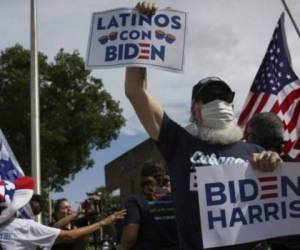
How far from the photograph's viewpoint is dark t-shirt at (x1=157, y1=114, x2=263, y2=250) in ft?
10.9

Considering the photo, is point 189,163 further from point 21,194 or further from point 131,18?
point 21,194

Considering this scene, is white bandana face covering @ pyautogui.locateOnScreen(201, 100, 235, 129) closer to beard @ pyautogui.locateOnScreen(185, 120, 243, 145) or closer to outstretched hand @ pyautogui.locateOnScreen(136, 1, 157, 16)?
beard @ pyautogui.locateOnScreen(185, 120, 243, 145)

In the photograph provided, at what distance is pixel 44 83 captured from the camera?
27.8 metres

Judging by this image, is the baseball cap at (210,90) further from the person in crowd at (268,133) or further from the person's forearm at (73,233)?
the person's forearm at (73,233)

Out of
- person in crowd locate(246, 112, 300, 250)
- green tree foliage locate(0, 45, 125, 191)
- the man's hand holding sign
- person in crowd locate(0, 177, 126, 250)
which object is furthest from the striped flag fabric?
green tree foliage locate(0, 45, 125, 191)

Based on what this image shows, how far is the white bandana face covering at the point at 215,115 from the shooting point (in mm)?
3449

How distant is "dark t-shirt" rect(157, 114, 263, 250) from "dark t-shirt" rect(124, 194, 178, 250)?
1946mm

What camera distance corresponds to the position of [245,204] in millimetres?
3389

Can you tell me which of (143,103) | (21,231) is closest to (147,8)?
(143,103)

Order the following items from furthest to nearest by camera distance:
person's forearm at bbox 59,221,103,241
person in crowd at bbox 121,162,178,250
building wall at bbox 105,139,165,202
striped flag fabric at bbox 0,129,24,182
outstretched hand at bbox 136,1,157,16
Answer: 1. building wall at bbox 105,139,165,202
2. striped flag fabric at bbox 0,129,24,182
3. person in crowd at bbox 121,162,178,250
4. person's forearm at bbox 59,221,103,241
5. outstretched hand at bbox 136,1,157,16

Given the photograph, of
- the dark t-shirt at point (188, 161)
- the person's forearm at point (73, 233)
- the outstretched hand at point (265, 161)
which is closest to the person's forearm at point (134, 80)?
the dark t-shirt at point (188, 161)

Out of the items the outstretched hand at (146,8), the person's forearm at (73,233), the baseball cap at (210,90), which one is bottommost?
the person's forearm at (73,233)

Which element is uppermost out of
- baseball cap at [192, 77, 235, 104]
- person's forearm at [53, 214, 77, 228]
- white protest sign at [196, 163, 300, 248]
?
baseball cap at [192, 77, 235, 104]

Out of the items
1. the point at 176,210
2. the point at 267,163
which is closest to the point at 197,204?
the point at 176,210
